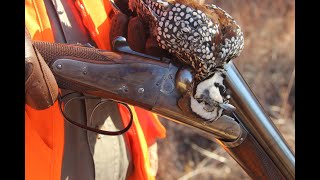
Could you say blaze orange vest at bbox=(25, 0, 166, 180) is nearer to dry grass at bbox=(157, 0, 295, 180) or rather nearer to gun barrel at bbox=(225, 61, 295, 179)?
gun barrel at bbox=(225, 61, 295, 179)

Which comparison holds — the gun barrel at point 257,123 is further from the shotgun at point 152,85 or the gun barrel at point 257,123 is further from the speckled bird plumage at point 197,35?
the speckled bird plumage at point 197,35

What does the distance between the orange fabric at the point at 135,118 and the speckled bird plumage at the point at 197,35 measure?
0.32 ft

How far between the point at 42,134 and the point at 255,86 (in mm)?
2625

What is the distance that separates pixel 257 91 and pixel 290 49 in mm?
409

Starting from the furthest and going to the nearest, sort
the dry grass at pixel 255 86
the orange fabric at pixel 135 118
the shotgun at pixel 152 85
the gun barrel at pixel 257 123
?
the dry grass at pixel 255 86 → the gun barrel at pixel 257 123 → the orange fabric at pixel 135 118 → the shotgun at pixel 152 85

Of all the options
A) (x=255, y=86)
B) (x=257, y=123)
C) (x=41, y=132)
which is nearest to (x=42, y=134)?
(x=41, y=132)

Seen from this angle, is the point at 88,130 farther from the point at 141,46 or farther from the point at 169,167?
the point at 169,167

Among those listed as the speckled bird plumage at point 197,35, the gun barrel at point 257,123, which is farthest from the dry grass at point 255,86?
the speckled bird plumage at point 197,35

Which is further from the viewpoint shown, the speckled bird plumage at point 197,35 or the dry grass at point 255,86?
the dry grass at point 255,86

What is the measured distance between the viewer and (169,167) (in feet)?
11.2

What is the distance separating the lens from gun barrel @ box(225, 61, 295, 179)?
5.09 feet

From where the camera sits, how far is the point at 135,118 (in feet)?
5.03

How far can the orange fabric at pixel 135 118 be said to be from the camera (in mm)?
1388
